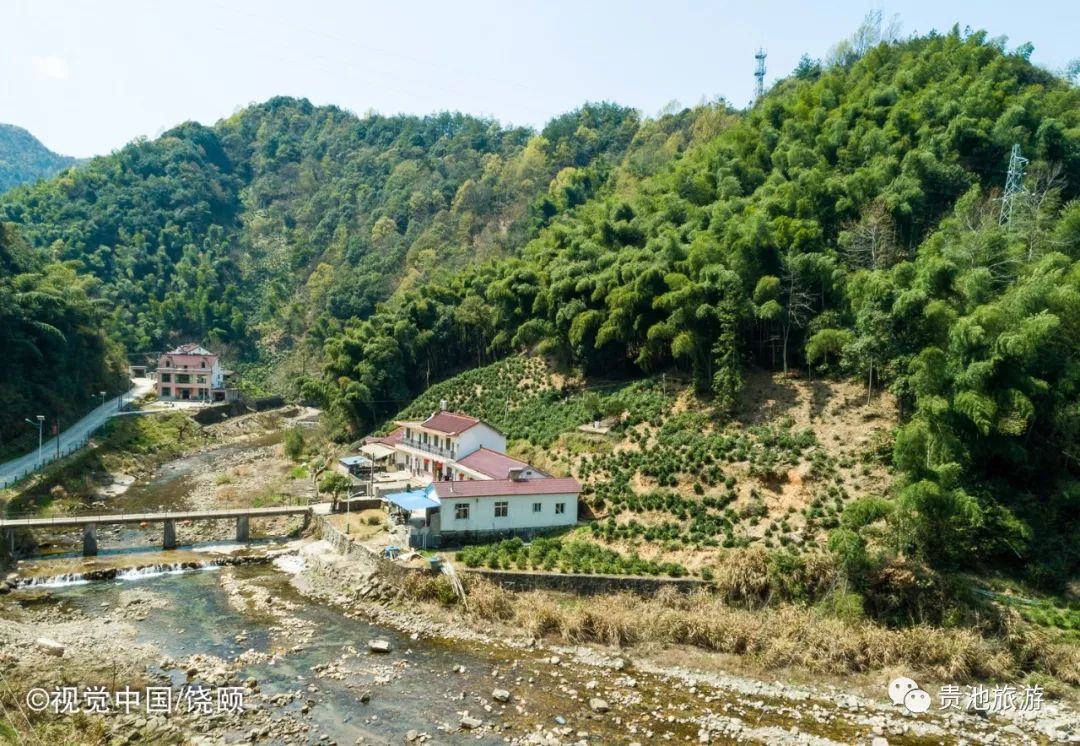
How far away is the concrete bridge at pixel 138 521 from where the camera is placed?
2788 centimetres

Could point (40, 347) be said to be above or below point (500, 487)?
above

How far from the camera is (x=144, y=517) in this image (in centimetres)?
3003

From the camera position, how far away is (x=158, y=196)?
101312 millimetres

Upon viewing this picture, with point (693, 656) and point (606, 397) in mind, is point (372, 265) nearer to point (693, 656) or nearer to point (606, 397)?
point (606, 397)

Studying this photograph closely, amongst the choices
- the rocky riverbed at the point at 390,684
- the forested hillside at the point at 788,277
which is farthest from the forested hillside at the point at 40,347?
the rocky riverbed at the point at 390,684

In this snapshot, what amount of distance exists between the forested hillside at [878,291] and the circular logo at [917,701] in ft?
13.7

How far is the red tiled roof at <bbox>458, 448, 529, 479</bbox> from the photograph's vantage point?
3030 centimetres

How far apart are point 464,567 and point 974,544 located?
17472mm

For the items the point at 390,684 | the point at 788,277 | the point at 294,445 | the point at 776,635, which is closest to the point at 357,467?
the point at 294,445

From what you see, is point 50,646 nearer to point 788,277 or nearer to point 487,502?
point 487,502

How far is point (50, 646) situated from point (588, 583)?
53.3 feet

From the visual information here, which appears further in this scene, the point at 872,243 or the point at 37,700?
the point at 872,243

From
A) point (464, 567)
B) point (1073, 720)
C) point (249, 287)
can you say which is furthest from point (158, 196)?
point (1073, 720)

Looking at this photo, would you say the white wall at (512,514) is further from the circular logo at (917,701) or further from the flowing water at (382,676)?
the circular logo at (917,701)
